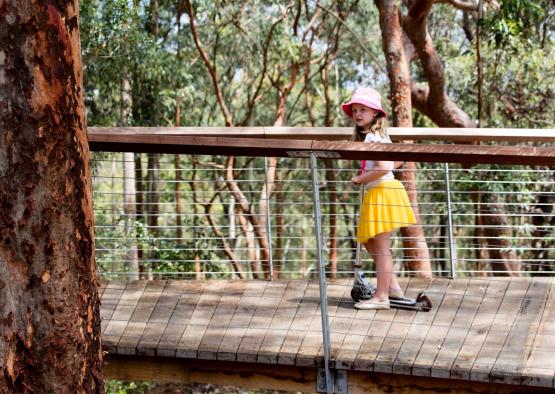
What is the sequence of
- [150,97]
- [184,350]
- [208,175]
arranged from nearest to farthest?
[184,350] < [150,97] < [208,175]

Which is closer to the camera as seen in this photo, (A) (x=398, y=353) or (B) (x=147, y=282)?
(A) (x=398, y=353)

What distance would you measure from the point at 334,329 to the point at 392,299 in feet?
1.50

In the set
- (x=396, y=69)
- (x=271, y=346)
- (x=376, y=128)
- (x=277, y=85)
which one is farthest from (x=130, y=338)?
(x=277, y=85)

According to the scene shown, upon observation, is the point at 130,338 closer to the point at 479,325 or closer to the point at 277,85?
the point at 479,325

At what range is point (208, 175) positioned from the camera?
760 inches

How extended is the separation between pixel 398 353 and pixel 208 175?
48.5ft

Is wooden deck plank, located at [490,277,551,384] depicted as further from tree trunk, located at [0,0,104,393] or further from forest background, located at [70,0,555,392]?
forest background, located at [70,0,555,392]

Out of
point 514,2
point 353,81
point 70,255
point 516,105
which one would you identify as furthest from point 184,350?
point 353,81

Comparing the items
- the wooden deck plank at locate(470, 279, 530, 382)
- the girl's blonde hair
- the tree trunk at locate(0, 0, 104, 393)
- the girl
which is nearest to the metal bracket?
the girl

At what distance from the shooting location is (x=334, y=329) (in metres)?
5.00

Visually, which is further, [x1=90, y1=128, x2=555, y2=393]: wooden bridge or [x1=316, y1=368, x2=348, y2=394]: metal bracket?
[x1=316, y1=368, x2=348, y2=394]: metal bracket

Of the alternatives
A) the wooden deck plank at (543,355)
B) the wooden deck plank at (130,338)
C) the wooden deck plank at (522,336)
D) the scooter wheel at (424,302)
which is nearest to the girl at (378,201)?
the scooter wheel at (424,302)

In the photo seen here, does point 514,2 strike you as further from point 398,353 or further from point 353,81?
point 353,81

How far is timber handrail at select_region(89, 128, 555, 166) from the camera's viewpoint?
4422 millimetres
